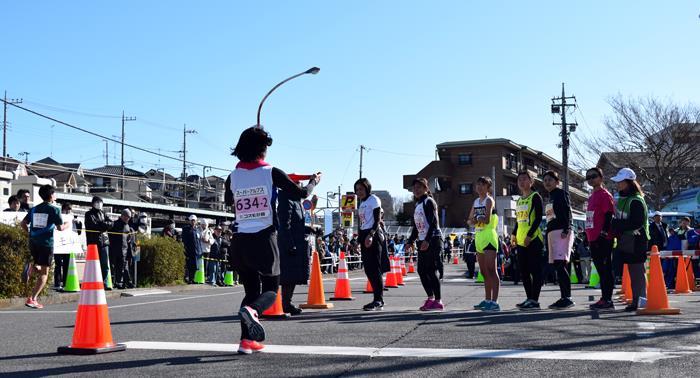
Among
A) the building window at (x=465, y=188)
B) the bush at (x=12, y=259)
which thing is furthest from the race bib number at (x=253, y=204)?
the building window at (x=465, y=188)

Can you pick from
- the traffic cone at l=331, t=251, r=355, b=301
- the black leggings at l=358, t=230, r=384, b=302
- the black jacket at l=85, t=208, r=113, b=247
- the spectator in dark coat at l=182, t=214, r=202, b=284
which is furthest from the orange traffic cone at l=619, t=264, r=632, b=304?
the spectator in dark coat at l=182, t=214, r=202, b=284

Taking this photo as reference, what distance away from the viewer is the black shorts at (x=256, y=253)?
19.5ft

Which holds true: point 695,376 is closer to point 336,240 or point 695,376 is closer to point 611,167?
point 336,240

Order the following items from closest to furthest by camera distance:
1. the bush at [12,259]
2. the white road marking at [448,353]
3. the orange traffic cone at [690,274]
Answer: the white road marking at [448,353] → the bush at [12,259] → the orange traffic cone at [690,274]

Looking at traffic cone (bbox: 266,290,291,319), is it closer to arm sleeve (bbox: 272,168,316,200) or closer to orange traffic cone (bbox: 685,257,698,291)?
arm sleeve (bbox: 272,168,316,200)

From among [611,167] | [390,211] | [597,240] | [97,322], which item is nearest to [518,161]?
[611,167]

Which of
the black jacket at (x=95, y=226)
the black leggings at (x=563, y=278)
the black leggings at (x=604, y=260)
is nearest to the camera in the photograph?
the black leggings at (x=604, y=260)

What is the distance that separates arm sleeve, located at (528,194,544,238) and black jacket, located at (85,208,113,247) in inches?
342

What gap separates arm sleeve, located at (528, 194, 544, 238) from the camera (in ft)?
32.0

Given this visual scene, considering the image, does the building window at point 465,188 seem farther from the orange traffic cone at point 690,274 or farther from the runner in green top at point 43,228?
the runner in green top at point 43,228

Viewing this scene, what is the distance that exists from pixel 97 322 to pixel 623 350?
4018 mm

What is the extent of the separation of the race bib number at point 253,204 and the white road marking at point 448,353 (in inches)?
41.5

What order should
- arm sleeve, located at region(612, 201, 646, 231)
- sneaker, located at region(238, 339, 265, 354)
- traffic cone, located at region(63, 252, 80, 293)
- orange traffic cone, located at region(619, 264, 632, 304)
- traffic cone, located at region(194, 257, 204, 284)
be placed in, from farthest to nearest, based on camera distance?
traffic cone, located at region(194, 257, 204, 284) → traffic cone, located at region(63, 252, 80, 293) → orange traffic cone, located at region(619, 264, 632, 304) → arm sleeve, located at region(612, 201, 646, 231) → sneaker, located at region(238, 339, 265, 354)

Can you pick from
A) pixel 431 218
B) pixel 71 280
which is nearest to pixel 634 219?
pixel 431 218
